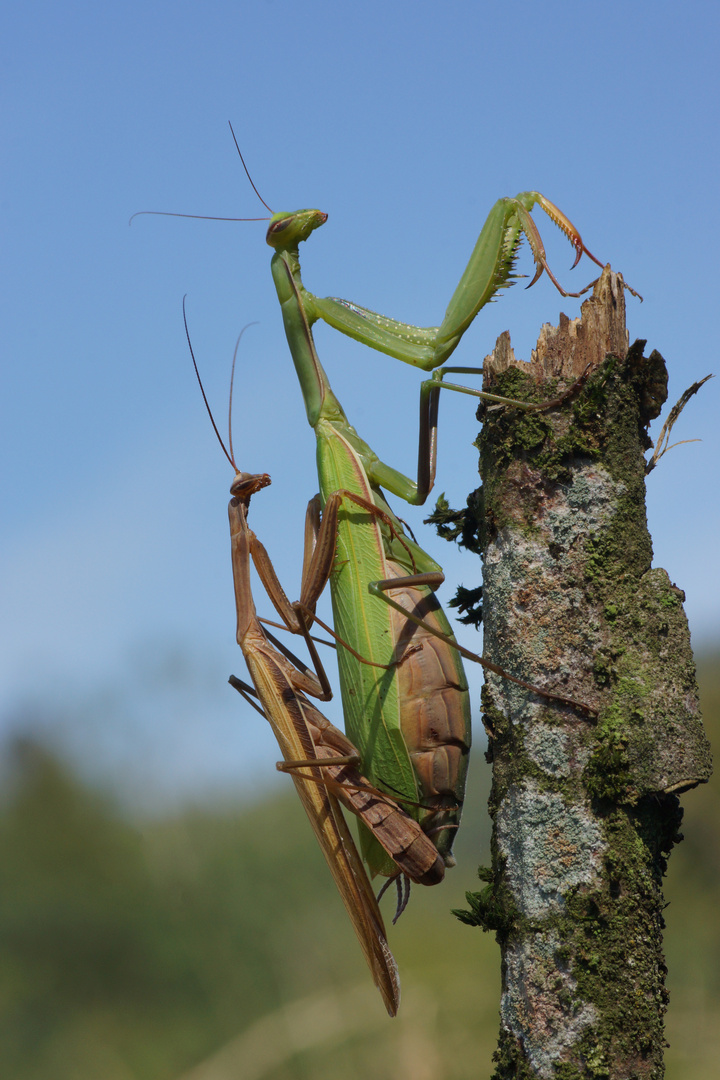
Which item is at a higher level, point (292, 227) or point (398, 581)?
point (292, 227)

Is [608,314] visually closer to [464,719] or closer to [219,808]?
[464,719]

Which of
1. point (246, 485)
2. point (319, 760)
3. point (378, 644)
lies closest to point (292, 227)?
point (246, 485)

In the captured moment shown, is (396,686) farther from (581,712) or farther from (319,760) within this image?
(581,712)

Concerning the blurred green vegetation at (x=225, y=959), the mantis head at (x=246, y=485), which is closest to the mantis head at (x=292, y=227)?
the mantis head at (x=246, y=485)

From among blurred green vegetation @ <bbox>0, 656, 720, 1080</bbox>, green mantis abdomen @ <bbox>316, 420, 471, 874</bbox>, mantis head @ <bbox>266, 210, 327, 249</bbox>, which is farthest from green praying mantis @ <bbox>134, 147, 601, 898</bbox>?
blurred green vegetation @ <bbox>0, 656, 720, 1080</bbox>

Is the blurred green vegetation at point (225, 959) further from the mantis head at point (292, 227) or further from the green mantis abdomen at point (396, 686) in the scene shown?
the mantis head at point (292, 227)

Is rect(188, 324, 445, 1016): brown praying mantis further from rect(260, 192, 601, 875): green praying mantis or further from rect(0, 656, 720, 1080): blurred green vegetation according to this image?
rect(0, 656, 720, 1080): blurred green vegetation
